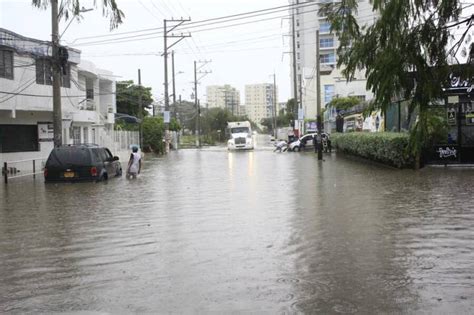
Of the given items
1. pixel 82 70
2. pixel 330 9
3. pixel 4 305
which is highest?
pixel 82 70

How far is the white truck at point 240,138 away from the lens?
191 feet

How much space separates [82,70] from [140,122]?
14.8 m

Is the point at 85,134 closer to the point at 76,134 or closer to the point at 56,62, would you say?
the point at 76,134

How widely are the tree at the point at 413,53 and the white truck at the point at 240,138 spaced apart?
175 ft

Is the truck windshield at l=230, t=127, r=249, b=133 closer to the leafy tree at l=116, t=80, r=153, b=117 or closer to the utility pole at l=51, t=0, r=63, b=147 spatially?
the leafy tree at l=116, t=80, r=153, b=117

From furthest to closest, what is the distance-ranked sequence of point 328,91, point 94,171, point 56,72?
point 328,91, point 56,72, point 94,171

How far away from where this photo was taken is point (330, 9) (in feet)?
17.7

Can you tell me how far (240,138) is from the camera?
58.5 m

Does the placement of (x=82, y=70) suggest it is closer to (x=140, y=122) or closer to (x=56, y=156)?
(x=140, y=122)

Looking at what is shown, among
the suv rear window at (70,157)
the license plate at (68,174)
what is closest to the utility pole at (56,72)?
the suv rear window at (70,157)

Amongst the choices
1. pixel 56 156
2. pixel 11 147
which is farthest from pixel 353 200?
pixel 11 147

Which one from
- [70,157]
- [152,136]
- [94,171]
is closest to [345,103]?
[152,136]

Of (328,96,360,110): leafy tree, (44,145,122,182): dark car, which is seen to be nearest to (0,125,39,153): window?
(44,145,122,182): dark car

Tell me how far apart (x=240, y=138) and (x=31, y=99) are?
1164 inches
